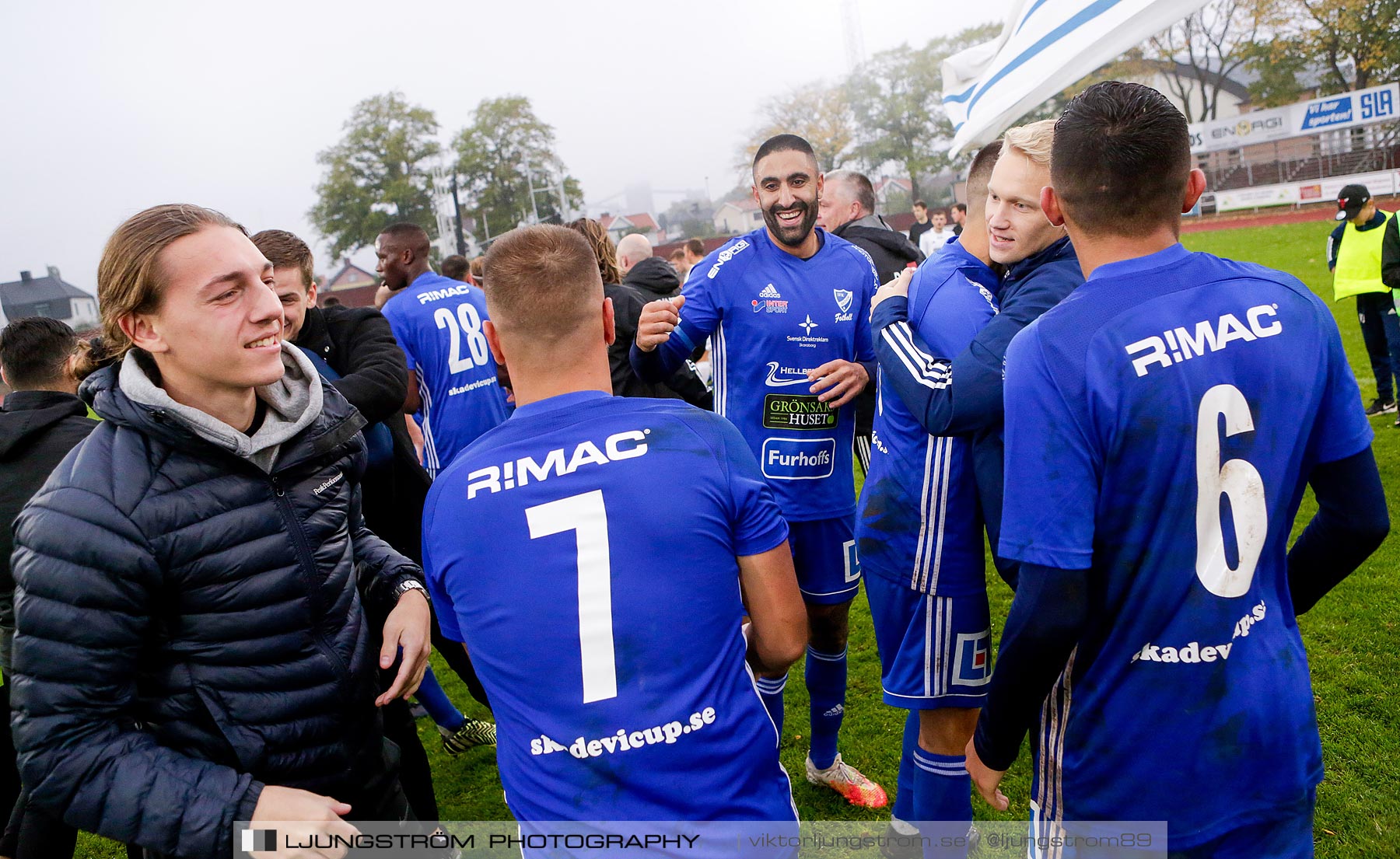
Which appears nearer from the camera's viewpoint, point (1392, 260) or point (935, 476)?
point (935, 476)

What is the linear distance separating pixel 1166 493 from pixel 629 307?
363 cm

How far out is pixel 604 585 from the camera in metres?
1.63

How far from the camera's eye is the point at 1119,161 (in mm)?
1647

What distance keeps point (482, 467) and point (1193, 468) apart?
4.52ft

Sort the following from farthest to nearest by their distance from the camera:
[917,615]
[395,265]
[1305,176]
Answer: [1305,176] → [395,265] → [917,615]

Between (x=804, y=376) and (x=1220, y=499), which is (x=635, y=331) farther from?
(x=1220, y=499)

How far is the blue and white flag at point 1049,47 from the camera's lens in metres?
4.43

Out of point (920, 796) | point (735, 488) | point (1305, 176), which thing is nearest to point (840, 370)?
point (920, 796)

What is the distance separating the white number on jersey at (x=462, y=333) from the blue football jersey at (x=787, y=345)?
5.76ft

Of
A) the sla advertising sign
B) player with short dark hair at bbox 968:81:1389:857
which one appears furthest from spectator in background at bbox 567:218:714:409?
the sla advertising sign

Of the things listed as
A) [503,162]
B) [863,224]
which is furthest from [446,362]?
[503,162]

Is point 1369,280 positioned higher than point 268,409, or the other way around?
point 268,409

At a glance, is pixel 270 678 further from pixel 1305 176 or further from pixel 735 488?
pixel 1305 176

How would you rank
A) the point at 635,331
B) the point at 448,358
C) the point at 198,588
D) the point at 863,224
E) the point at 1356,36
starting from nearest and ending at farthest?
the point at 198,588, the point at 635,331, the point at 448,358, the point at 863,224, the point at 1356,36
